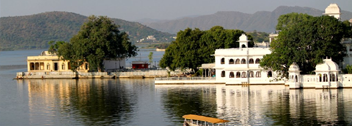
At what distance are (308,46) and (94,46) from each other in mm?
40703

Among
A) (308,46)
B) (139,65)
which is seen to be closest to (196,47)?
(308,46)

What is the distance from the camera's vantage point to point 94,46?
98688mm

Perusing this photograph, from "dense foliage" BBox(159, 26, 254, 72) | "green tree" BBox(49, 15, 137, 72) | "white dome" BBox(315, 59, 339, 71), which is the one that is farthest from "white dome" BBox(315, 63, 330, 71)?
"green tree" BBox(49, 15, 137, 72)

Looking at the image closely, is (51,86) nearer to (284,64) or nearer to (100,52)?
(100,52)

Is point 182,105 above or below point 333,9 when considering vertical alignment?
below

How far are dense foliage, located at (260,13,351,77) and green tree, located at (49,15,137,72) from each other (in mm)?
35564

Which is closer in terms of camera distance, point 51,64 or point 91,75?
point 91,75

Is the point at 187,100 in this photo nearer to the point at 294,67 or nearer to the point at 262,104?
the point at 262,104

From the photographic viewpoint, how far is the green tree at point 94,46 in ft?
321

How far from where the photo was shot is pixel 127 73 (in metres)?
96.4

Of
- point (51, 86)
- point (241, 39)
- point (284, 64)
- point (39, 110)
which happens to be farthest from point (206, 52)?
point (39, 110)

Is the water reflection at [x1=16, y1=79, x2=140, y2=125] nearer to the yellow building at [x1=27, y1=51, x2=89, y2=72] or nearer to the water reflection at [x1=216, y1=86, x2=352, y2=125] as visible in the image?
the water reflection at [x1=216, y1=86, x2=352, y2=125]

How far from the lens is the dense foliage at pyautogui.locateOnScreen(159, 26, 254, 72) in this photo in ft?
276

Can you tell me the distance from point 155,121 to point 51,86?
131 ft
